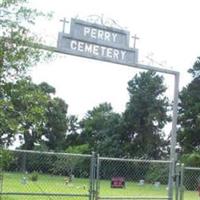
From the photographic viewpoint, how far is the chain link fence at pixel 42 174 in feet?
41.5

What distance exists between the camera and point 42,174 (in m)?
13.8

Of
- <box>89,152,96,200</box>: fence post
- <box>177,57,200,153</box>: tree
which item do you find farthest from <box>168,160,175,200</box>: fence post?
<box>177,57,200,153</box>: tree

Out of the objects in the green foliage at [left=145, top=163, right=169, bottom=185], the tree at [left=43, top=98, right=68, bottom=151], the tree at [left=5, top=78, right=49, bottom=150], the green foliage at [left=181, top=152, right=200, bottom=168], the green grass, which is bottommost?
the green grass

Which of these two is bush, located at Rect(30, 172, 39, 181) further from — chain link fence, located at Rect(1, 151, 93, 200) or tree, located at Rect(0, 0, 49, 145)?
tree, located at Rect(0, 0, 49, 145)

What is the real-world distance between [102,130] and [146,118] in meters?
9.29

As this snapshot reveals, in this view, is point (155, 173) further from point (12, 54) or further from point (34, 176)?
point (12, 54)

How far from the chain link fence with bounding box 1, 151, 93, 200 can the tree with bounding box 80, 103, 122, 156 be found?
5697 cm

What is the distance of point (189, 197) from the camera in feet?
66.6

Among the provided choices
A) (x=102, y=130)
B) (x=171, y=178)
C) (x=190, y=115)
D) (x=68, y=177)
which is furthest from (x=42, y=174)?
(x=102, y=130)

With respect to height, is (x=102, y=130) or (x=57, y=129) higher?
(x=102, y=130)

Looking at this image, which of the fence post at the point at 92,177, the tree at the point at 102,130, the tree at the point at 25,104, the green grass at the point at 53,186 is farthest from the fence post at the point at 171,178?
the tree at the point at 102,130

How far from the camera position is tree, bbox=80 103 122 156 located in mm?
72062

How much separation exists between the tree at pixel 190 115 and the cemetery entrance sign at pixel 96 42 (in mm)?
46030

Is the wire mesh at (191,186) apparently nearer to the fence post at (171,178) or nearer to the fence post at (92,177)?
the fence post at (171,178)
